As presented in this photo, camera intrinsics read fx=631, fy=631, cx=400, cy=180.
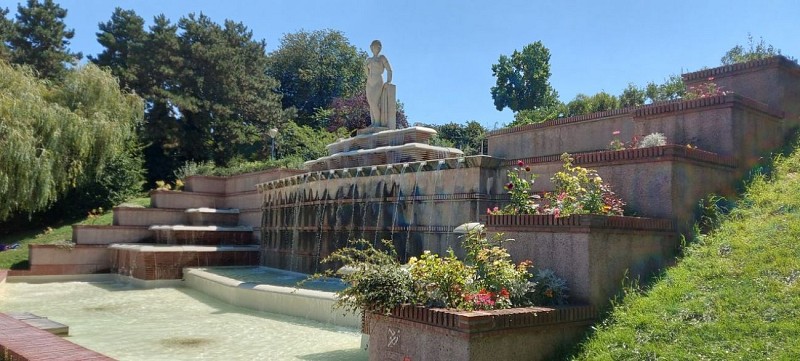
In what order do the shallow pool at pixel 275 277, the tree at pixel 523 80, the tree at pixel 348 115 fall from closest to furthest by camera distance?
1. the shallow pool at pixel 275 277
2. the tree at pixel 348 115
3. the tree at pixel 523 80

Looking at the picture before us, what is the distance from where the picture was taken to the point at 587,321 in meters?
5.88

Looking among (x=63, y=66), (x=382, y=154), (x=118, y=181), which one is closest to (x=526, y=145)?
(x=382, y=154)

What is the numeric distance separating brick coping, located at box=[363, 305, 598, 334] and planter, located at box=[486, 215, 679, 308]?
0.29 m

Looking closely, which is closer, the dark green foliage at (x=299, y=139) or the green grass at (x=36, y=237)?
the green grass at (x=36, y=237)

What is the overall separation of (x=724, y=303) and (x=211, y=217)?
805 inches

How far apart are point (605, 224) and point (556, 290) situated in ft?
2.62

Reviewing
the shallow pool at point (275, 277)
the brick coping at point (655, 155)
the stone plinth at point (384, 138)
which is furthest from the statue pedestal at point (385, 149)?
the brick coping at point (655, 155)

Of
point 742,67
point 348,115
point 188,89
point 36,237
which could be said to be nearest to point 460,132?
point 348,115

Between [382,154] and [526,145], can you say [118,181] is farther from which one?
[526,145]

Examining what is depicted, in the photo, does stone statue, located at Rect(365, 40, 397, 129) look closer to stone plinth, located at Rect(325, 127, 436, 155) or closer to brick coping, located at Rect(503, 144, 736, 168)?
stone plinth, located at Rect(325, 127, 436, 155)

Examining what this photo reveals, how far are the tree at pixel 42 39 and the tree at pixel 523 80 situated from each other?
3799 cm

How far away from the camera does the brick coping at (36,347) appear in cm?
583

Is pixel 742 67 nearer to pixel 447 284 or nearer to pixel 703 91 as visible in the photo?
pixel 703 91

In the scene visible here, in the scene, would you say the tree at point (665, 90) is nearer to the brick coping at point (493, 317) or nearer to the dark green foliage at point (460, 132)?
the dark green foliage at point (460, 132)
